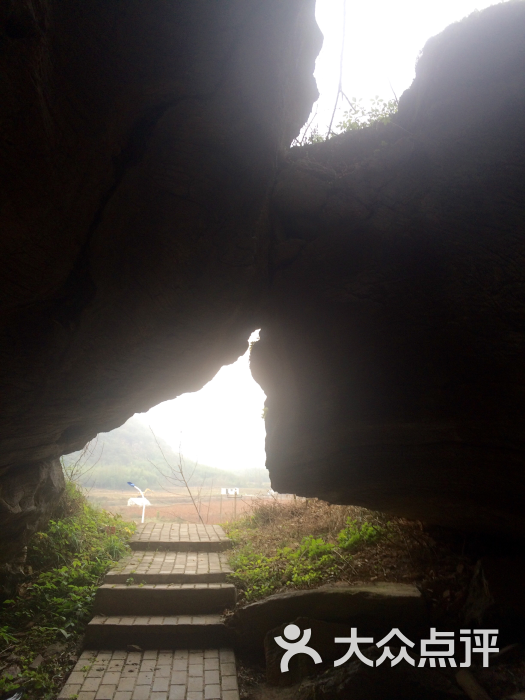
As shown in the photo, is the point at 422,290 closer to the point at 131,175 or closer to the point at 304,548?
the point at 131,175

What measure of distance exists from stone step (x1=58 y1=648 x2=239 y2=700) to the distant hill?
14.5 metres

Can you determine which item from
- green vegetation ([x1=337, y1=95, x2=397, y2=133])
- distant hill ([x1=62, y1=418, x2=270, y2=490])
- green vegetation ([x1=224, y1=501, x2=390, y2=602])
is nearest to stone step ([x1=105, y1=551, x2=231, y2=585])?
green vegetation ([x1=224, y1=501, x2=390, y2=602])

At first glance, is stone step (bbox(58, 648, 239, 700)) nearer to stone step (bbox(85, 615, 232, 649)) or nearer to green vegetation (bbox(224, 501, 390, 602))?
stone step (bbox(85, 615, 232, 649))

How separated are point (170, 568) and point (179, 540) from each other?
4.30 ft

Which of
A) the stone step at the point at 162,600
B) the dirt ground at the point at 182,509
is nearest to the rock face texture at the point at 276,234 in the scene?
the stone step at the point at 162,600

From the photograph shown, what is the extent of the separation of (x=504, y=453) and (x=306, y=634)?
310 cm

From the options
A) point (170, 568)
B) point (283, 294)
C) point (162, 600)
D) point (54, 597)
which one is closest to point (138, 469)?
point (170, 568)

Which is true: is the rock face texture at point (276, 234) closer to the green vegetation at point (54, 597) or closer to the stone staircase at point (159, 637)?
the green vegetation at point (54, 597)

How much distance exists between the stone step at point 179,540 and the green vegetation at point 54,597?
1.11ft

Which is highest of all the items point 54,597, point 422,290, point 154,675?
point 422,290

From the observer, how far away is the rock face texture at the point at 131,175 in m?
2.26

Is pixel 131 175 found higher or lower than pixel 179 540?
higher

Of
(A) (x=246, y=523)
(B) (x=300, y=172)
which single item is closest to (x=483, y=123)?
(B) (x=300, y=172)

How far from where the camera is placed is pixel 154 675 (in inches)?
186
